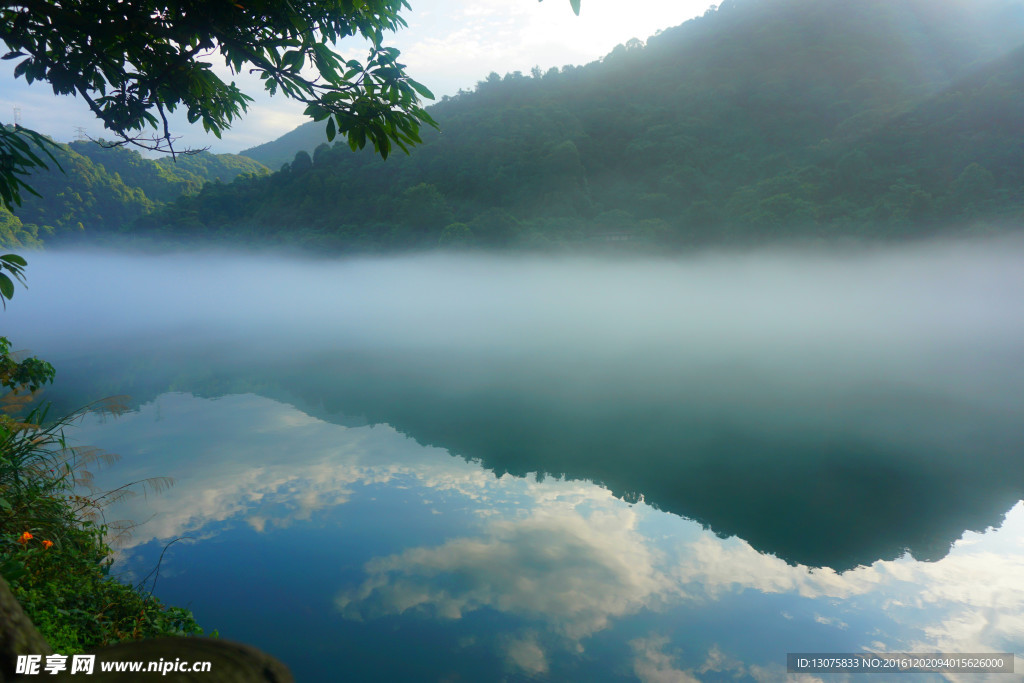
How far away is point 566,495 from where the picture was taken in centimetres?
1410

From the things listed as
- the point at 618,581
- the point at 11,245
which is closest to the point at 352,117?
the point at 618,581

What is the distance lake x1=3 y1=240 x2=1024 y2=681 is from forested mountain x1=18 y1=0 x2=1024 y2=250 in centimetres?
3815

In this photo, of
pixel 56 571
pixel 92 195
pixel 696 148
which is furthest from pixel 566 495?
pixel 92 195

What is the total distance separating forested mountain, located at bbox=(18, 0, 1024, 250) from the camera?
6900cm

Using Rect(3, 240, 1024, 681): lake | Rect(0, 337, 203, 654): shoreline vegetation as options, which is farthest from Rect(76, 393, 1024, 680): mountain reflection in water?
Rect(0, 337, 203, 654): shoreline vegetation

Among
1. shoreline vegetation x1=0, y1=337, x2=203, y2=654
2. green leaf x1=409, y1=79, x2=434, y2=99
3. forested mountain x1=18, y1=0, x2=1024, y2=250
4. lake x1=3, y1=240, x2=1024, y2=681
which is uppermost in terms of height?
forested mountain x1=18, y1=0, x2=1024, y2=250

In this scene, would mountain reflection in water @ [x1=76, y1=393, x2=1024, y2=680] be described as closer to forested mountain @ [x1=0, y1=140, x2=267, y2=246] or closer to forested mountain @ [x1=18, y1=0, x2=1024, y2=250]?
forested mountain @ [x1=18, y1=0, x2=1024, y2=250]

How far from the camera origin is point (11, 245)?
8219cm

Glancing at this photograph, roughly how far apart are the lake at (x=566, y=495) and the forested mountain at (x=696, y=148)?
38.2 m

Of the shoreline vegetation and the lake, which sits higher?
the shoreline vegetation

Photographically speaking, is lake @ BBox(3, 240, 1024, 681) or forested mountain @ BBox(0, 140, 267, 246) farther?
forested mountain @ BBox(0, 140, 267, 246)

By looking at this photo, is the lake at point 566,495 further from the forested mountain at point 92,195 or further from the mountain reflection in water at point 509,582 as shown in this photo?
the forested mountain at point 92,195

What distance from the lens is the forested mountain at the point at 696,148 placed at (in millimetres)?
69000

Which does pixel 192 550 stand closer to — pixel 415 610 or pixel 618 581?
pixel 415 610
